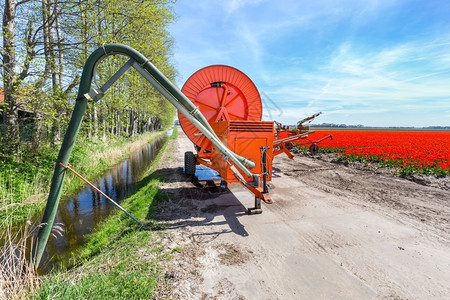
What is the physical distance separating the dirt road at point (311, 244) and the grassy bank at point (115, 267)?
0.29 metres

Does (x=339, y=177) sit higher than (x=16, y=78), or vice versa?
(x=16, y=78)

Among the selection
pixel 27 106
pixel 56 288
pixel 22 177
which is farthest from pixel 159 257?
pixel 27 106

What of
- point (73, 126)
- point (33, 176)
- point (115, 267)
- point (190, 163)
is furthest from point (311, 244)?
point (33, 176)

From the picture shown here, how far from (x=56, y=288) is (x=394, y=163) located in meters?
12.3

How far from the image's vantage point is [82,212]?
248 inches

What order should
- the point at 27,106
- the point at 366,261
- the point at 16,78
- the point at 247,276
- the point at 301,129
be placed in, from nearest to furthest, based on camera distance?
the point at 247,276, the point at 366,261, the point at 16,78, the point at 27,106, the point at 301,129

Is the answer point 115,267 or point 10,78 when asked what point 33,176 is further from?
point 115,267

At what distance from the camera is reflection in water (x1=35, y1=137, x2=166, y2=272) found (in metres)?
4.46

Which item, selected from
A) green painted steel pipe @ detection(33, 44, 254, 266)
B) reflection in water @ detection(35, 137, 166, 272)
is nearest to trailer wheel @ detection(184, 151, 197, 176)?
reflection in water @ detection(35, 137, 166, 272)

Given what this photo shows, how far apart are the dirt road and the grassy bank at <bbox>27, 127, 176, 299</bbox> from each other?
0.29 metres

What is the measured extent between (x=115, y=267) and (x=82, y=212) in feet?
13.3

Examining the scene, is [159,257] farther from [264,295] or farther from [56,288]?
[264,295]

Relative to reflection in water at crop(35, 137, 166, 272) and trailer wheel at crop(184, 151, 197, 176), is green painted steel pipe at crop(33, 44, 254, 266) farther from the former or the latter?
trailer wheel at crop(184, 151, 197, 176)

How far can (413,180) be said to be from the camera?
8164 mm
